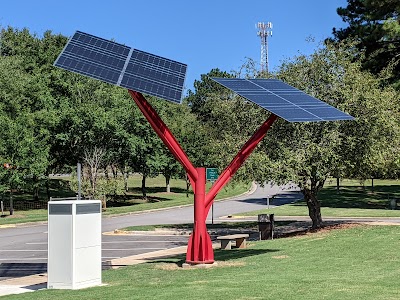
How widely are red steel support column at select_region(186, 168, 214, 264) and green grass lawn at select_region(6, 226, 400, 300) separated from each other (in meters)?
0.43

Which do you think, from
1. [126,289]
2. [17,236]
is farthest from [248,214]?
[126,289]

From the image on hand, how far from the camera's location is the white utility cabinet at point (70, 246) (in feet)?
40.1

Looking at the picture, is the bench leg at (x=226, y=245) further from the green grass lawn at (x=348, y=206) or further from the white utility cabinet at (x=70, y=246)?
the green grass lawn at (x=348, y=206)

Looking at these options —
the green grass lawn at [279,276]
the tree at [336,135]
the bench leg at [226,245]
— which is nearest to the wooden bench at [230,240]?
the bench leg at [226,245]

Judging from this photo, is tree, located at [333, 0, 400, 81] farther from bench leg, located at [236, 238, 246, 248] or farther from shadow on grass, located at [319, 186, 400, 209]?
bench leg, located at [236, 238, 246, 248]

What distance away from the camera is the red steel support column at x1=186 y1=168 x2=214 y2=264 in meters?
15.1

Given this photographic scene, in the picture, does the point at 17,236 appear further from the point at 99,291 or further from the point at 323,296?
the point at 323,296

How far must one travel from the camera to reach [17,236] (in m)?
28.4

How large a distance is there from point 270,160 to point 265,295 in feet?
41.4

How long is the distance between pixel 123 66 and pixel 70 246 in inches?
205

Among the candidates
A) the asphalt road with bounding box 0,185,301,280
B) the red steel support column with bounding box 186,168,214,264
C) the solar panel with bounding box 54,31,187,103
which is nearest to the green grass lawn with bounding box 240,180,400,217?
the asphalt road with bounding box 0,185,301,280

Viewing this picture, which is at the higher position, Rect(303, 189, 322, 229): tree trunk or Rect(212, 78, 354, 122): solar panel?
Rect(212, 78, 354, 122): solar panel

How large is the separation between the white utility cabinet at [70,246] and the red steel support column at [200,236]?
3155mm

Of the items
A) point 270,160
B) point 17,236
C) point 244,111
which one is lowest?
point 17,236
